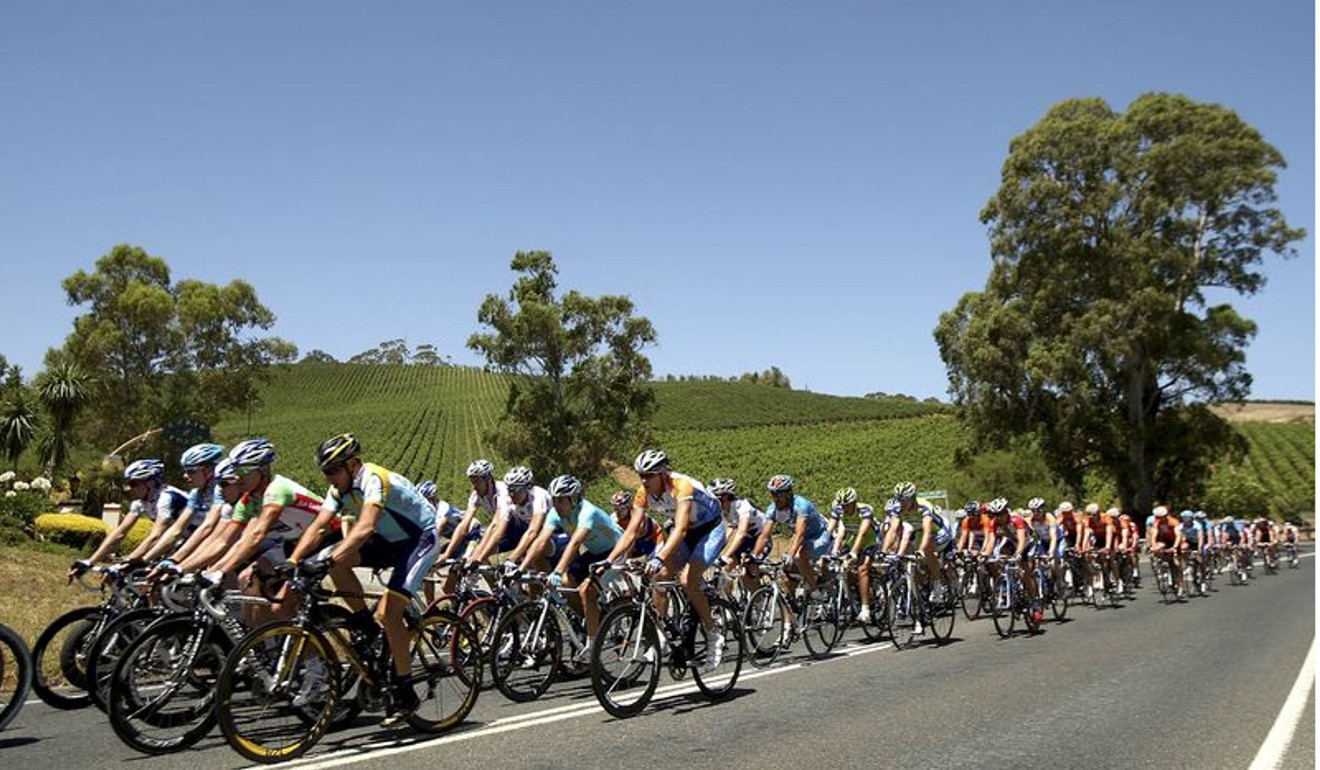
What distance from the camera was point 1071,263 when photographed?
1703 inches

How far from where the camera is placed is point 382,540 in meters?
7.15

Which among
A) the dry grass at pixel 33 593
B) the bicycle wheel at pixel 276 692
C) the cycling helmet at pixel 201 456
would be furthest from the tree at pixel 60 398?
the bicycle wheel at pixel 276 692

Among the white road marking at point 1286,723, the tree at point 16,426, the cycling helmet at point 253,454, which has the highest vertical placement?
the tree at point 16,426

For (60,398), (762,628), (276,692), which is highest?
(60,398)

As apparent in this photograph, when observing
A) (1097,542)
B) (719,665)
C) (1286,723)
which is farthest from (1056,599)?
(719,665)

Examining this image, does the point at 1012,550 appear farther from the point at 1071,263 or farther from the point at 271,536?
the point at 1071,263

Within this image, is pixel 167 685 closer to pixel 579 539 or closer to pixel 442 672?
pixel 442 672

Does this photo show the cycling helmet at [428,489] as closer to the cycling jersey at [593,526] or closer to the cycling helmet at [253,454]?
the cycling jersey at [593,526]

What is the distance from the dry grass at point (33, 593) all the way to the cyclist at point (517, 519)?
5.60 m

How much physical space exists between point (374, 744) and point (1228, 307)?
46.4 m

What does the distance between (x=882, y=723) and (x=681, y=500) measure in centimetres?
233

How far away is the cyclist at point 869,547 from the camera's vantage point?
41.9ft

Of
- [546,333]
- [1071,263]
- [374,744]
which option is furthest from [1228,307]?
[374,744]

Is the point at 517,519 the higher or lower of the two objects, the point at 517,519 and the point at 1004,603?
the higher
